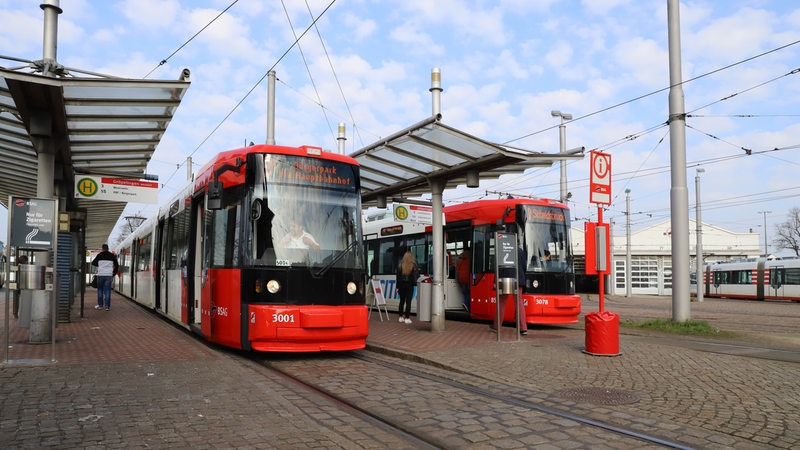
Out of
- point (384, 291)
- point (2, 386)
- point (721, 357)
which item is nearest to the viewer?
point (2, 386)

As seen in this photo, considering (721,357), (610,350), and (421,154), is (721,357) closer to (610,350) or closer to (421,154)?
(610,350)

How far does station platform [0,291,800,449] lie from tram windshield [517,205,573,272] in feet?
10.3

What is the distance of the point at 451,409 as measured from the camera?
19.9 ft

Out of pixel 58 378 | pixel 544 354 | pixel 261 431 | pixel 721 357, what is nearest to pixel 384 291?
pixel 544 354

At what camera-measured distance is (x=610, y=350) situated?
9289 millimetres

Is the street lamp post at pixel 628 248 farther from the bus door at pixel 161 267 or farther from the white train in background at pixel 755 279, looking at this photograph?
the bus door at pixel 161 267

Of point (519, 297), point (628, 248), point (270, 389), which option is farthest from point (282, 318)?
point (628, 248)

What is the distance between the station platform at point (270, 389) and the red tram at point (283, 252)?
736 mm

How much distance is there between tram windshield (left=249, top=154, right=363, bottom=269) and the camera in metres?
8.74

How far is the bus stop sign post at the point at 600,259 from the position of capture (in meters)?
9.29

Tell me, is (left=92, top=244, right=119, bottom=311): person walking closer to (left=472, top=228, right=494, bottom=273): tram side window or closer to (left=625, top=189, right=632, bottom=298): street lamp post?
(left=472, top=228, right=494, bottom=273): tram side window

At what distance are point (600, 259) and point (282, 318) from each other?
16.1 ft

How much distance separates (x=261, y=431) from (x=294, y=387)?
1.96 metres

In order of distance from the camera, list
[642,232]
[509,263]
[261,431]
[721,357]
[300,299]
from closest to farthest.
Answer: [261,431]
[300,299]
[721,357]
[509,263]
[642,232]
